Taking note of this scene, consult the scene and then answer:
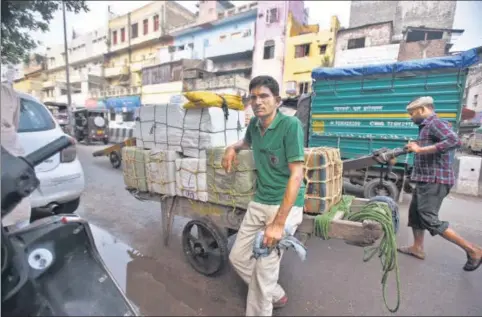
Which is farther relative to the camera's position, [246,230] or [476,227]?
[476,227]

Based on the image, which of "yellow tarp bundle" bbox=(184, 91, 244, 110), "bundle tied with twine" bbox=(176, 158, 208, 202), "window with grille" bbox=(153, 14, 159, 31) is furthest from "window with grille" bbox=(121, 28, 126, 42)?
"bundle tied with twine" bbox=(176, 158, 208, 202)

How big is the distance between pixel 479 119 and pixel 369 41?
16865mm

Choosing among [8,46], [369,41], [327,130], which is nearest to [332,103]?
[327,130]

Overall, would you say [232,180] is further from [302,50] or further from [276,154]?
[302,50]

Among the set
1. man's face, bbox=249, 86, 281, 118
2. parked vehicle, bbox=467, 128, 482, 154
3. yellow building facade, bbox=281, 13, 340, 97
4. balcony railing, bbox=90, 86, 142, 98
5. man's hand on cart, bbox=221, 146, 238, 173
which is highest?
yellow building facade, bbox=281, 13, 340, 97

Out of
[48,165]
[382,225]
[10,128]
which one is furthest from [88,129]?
[382,225]

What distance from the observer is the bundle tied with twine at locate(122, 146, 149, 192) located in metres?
2.90

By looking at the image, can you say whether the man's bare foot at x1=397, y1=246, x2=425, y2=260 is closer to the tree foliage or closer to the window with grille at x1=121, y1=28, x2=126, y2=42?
the tree foliage

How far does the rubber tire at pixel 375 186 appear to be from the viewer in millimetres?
4613

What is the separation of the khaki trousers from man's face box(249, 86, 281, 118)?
0.68 meters

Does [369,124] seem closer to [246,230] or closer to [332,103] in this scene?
[332,103]

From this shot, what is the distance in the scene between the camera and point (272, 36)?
64.3 feet

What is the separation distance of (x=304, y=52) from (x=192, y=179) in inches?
724

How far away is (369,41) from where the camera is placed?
627 inches
